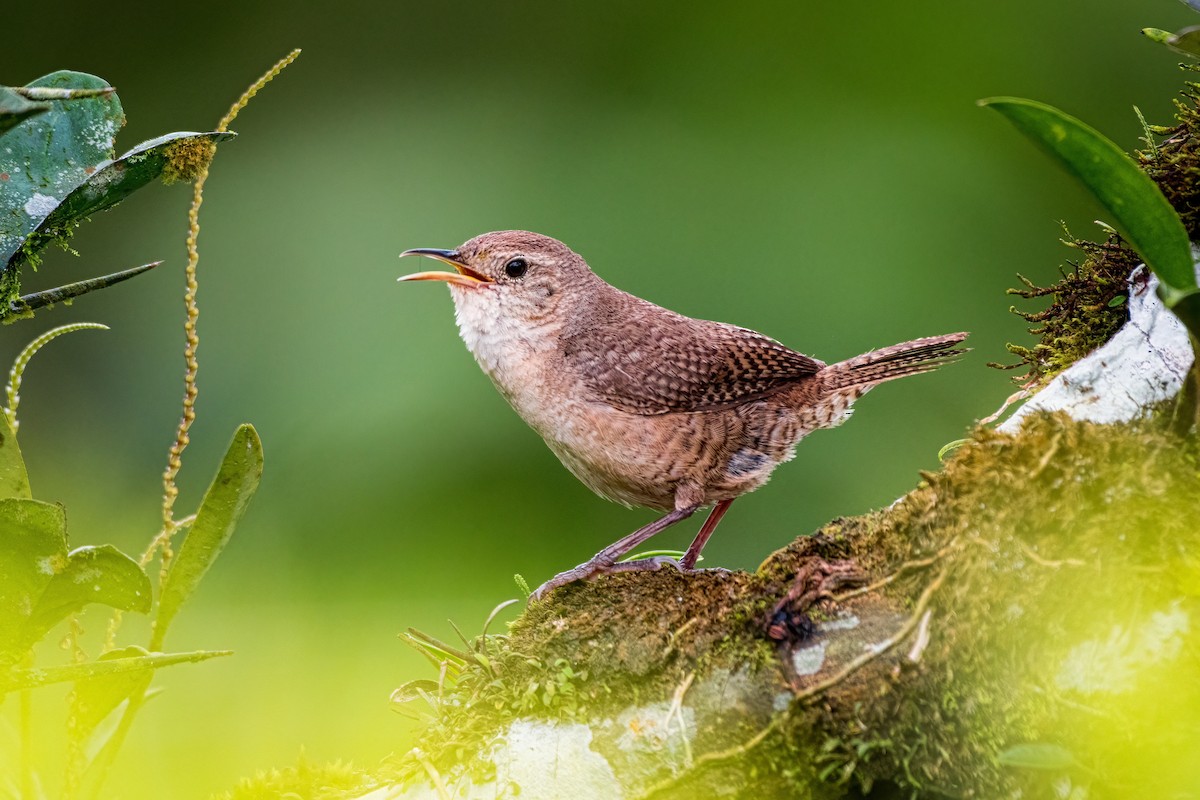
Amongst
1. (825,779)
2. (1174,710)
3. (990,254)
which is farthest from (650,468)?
(990,254)

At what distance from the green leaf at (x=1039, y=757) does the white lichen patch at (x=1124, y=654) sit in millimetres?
92

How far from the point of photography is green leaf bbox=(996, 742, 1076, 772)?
144 cm

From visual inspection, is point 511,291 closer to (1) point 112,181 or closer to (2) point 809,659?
(1) point 112,181

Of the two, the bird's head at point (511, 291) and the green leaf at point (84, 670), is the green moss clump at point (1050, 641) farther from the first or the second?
the bird's head at point (511, 291)

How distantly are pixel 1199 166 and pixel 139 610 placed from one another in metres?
1.94

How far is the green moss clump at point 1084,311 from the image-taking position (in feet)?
6.75

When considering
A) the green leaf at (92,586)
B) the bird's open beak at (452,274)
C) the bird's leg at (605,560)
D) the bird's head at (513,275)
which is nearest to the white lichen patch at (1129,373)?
the bird's leg at (605,560)

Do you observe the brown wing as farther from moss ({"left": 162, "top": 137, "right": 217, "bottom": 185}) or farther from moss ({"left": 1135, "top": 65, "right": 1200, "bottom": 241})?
moss ({"left": 162, "top": 137, "right": 217, "bottom": 185})

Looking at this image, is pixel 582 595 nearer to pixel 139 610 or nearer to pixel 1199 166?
pixel 139 610

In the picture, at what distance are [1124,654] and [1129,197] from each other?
0.64 meters

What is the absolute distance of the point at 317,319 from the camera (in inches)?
213

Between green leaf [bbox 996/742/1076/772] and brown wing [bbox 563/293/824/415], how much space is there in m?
1.56

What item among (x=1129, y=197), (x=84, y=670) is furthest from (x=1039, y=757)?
(x=84, y=670)

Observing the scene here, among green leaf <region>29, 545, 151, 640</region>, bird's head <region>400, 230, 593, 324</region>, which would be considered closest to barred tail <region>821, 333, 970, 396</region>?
bird's head <region>400, 230, 593, 324</region>
